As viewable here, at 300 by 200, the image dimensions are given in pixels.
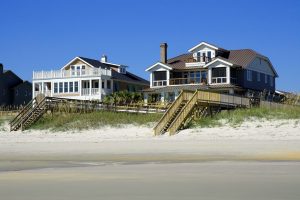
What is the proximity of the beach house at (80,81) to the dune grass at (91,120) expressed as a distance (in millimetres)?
25284

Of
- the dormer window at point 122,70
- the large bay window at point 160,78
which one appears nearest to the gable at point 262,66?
the large bay window at point 160,78

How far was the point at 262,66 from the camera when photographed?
58.8 metres

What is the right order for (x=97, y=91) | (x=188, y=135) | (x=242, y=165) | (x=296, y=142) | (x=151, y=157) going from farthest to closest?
(x=97, y=91) → (x=188, y=135) → (x=296, y=142) → (x=151, y=157) → (x=242, y=165)

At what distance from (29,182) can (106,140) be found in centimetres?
1513

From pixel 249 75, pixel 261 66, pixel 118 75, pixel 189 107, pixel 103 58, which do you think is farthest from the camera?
pixel 103 58

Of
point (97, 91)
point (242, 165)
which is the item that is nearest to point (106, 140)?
point (242, 165)

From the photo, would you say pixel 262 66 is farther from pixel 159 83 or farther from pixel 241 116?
pixel 241 116

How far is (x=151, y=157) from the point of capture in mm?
19094

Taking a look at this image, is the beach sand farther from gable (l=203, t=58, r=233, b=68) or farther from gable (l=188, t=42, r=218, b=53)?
gable (l=188, t=42, r=218, b=53)

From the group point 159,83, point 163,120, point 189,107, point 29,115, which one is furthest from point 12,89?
point 163,120

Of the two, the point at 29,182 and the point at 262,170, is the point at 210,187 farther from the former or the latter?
the point at 29,182

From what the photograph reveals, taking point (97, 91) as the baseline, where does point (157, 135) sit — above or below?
below

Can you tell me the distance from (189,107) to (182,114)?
86cm

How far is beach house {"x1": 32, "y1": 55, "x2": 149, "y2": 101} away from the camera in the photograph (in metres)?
60.3
